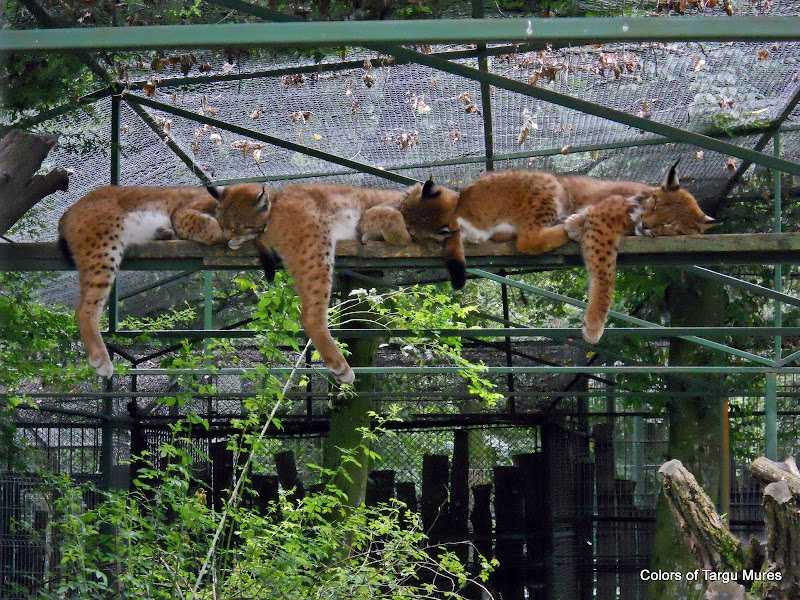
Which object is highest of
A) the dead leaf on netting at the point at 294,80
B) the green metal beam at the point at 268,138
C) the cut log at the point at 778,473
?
the dead leaf on netting at the point at 294,80

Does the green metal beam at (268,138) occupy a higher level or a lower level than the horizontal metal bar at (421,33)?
higher

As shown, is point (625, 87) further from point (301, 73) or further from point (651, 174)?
point (301, 73)

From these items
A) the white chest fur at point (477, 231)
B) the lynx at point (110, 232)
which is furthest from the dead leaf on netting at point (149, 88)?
the white chest fur at point (477, 231)

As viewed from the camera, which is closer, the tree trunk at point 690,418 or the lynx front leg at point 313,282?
the lynx front leg at point 313,282

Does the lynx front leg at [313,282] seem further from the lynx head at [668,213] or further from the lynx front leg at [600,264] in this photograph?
the lynx head at [668,213]

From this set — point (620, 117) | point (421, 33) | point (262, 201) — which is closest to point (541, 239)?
point (620, 117)

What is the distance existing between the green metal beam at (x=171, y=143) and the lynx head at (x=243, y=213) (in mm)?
2105

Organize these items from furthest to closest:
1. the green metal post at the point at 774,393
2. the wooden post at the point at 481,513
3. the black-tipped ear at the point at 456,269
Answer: the wooden post at the point at 481,513
the green metal post at the point at 774,393
the black-tipped ear at the point at 456,269

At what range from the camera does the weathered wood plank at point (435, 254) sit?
4.73 m

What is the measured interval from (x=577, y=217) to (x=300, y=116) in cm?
278

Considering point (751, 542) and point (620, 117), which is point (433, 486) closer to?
→ point (751, 542)

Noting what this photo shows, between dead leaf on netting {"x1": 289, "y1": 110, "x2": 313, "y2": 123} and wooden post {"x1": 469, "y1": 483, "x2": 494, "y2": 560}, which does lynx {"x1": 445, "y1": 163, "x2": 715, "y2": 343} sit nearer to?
dead leaf on netting {"x1": 289, "y1": 110, "x2": 313, "y2": 123}

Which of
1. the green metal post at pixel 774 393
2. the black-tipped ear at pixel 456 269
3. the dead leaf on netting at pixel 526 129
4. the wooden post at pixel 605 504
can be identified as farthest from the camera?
the wooden post at pixel 605 504

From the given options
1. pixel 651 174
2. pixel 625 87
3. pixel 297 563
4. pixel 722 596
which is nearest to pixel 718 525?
pixel 722 596
